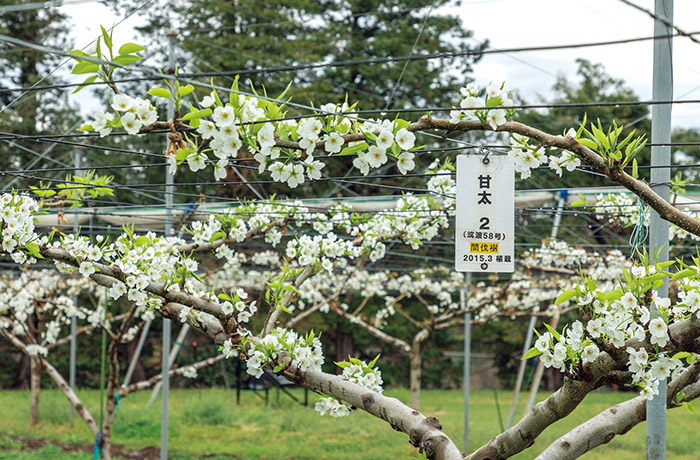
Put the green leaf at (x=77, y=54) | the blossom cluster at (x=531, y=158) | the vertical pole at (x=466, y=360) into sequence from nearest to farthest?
the green leaf at (x=77, y=54), the blossom cluster at (x=531, y=158), the vertical pole at (x=466, y=360)

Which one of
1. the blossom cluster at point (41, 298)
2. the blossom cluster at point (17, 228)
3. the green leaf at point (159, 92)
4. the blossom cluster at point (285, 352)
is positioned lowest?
the blossom cluster at point (41, 298)

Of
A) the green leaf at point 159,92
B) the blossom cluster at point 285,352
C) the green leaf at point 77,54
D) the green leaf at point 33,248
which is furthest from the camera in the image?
the green leaf at point 33,248

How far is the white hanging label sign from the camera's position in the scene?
3139 millimetres

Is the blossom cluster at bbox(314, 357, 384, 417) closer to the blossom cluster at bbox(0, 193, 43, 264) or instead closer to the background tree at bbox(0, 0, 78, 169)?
the blossom cluster at bbox(0, 193, 43, 264)

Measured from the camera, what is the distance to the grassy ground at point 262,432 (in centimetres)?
895

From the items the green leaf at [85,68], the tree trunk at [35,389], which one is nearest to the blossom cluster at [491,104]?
the green leaf at [85,68]

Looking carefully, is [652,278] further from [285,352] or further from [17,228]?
[17,228]

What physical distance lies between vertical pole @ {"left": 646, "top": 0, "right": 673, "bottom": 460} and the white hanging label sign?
2.03 feet

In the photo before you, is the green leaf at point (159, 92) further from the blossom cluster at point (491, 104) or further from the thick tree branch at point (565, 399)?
the thick tree branch at point (565, 399)

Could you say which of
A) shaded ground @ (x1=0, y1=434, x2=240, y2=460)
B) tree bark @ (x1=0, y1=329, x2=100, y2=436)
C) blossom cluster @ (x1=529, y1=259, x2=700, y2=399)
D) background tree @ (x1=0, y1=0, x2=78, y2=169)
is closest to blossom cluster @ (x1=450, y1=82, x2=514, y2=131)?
blossom cluster @ (x1=529, y1=259, x2=700, y2=399)

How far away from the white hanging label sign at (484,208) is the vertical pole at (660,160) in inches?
24.4

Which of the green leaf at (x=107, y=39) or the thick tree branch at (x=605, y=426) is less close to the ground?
the green leaf at (x=107, y=39)

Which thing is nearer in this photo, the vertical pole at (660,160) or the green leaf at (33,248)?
the vertical pole at (660,160)

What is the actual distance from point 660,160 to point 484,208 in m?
0.86
